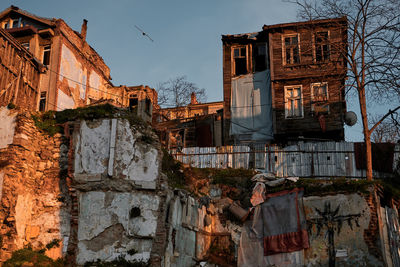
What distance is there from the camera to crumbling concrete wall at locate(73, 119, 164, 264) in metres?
11.1

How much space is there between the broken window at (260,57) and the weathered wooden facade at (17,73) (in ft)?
41.9

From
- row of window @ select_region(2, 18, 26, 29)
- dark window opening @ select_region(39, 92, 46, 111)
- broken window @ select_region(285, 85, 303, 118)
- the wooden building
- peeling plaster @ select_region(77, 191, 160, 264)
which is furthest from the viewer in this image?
row of window @ select_region(2, 18, 26, 29)

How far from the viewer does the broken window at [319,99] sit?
69.7 feet

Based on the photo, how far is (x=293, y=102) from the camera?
2194cm

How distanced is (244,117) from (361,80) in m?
7.73

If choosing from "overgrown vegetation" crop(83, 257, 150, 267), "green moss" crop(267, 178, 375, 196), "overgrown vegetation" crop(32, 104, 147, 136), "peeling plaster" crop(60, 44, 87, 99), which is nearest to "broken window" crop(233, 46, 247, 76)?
"peeling plaster" crop(60, 44, 87, 99)

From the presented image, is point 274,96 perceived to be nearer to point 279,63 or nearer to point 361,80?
point 279,63

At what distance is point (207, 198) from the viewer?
15594mm

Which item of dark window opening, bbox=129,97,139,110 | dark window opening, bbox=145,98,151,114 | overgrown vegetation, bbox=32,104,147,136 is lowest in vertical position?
overgrown vegetation, bbox=32,104,147,136

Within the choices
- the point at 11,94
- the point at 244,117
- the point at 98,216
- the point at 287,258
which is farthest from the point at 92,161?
the point at 244,117

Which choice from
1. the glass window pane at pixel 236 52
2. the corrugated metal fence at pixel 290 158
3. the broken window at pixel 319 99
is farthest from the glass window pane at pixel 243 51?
the corrugated metal fence at pixel 290 158

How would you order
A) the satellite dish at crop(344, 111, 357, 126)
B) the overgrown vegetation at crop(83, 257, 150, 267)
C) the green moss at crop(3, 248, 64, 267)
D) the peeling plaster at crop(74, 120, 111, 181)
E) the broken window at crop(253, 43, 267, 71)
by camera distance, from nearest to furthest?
1. the green moss at crop(3, 248, 64, 267)
2. the overgrown vegetation at crop(83, 257, 150, 267)
3. the peeling plaster at crop(74, 120, 111, 181)
4. the satellite dish at crop(344, 111, 357, 126)
5. the broken window at crop(253, 43, 267, 71)

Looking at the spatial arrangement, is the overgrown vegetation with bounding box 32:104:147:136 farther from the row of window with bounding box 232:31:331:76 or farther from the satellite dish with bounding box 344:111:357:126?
the satellite dish with bounding box 344:111:357:126

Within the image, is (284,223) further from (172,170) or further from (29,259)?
(29,259)
